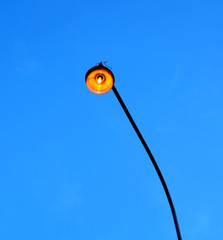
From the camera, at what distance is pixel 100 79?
20.8 feet

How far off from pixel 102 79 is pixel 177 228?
306 centimetres

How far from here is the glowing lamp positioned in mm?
6312

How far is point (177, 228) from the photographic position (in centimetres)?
527

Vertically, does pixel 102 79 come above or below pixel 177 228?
above

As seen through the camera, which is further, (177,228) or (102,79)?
(102,79)

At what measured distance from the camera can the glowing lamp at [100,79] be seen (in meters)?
6.31

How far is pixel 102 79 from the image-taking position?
6.36 m
